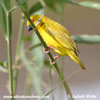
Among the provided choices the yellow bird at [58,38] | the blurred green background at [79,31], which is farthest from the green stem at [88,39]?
the blurred green background at [79,31]

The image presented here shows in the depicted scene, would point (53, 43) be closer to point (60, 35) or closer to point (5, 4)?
point (60, 35)

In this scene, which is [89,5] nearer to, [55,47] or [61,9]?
[61,9]

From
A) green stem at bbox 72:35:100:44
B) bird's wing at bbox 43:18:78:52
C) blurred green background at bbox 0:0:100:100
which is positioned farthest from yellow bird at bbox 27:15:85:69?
blurred green background at bbox 0:0:100:100

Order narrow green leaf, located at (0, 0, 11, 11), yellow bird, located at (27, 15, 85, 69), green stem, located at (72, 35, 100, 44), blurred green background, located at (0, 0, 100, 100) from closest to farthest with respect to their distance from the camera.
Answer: narrow green leaf, located at (0, 0, 11, 11)
green stem, located at (72, 35, 100, 44)
yellow bird, located at (27, 15, 85, 69)
blurred green background, located at (0, 0, 100, 100)

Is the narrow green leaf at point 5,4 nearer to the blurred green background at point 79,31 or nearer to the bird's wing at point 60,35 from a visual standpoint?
the bird's wing at point 60,35

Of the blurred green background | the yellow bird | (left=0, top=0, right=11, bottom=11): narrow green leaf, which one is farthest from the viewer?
the blurred green background

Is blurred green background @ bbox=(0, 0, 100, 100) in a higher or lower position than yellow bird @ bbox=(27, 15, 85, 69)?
lower

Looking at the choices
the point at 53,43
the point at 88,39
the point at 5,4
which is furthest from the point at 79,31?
the point at 5,4

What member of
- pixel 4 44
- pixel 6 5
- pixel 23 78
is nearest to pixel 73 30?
pixel 4 44

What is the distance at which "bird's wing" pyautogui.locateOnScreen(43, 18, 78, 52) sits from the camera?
1375 millimetres

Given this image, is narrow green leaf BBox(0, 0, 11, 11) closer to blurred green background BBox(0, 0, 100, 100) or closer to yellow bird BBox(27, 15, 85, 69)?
yellow bird BBox(27, 15, 85, 69)

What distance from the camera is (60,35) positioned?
4.63ft

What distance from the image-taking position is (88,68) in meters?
2.62

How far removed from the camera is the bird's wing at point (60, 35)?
4.51 feet
